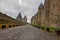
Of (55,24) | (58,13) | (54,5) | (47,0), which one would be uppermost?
(47,0)

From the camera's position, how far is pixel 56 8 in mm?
33094

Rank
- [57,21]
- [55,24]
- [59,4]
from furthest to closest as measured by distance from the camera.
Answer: [59,4], [57,21], [55,24]

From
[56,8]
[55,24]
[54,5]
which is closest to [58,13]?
[56,8]

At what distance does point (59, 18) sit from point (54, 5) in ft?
24.0

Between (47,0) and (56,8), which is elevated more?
(47,0)

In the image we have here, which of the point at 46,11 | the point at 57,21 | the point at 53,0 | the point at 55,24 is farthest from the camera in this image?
the point at 46,11

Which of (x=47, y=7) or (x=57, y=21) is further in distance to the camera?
(x=47, y=7)

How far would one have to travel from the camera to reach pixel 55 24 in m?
25.3

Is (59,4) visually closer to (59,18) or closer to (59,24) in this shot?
(59,18)

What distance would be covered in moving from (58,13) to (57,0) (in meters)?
4.00

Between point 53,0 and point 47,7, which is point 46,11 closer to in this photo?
point 47,7

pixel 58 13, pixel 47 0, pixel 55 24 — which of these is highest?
pixel 47 0

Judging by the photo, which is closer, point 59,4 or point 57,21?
point 57,21

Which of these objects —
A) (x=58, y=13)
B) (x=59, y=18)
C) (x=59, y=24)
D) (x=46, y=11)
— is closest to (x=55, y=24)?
(x=59, y=24)
